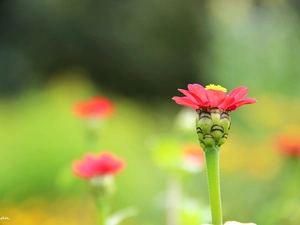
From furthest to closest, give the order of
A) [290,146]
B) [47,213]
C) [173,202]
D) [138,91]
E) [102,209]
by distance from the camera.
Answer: [138,91] → [47,213] → [290,146] → [173,202] → [102,209]

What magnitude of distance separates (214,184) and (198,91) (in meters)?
0.11

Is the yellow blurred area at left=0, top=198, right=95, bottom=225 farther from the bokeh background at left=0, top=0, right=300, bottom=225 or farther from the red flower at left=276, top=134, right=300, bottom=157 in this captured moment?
the red flower at left=276, top=134, right=300, bottom=157

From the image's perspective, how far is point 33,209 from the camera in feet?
7.66

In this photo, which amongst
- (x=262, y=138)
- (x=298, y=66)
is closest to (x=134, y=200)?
(x=262, y=138)

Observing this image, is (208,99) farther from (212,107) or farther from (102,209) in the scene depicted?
(102,209)

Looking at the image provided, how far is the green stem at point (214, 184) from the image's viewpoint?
2.44 feet

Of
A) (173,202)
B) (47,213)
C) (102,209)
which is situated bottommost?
(102,209)

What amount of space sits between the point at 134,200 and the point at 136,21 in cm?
382

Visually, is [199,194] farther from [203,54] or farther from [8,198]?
[203,54]

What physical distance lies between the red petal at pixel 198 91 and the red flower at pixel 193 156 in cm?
93

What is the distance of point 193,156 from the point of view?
168cm

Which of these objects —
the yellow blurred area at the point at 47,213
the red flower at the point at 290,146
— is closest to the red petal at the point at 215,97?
the red flower at the point at 290,146

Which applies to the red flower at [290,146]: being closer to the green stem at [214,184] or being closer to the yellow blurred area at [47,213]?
the yellow blurred area at [47,213]

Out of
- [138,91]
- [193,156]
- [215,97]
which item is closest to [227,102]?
[215,97]
